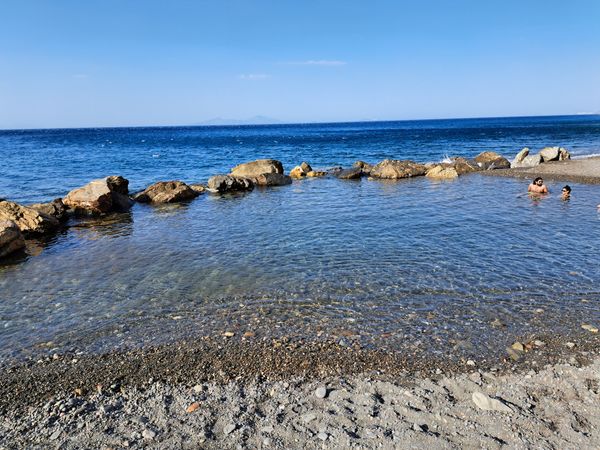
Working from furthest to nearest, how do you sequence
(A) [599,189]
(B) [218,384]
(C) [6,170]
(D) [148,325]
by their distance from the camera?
(C) [6,170] → (A) [599,189] → (D) [148,325] → (B) [218,384]

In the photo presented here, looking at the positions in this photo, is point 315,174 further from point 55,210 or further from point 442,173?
point 55,210

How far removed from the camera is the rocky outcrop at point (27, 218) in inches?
707

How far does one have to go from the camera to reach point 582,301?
32.2ft

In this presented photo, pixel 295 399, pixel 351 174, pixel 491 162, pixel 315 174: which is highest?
pixel 491 162

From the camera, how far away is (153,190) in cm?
2652

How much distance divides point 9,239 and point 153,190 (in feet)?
38.7

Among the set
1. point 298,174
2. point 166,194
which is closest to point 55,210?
point 166,194

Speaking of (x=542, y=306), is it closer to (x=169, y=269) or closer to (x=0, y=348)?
(x=169, y=269)

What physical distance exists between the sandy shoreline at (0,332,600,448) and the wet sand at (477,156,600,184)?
993 inches

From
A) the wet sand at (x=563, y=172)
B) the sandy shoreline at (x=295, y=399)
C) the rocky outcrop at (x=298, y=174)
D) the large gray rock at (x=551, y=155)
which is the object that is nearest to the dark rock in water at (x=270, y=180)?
the rocky outcrop at (x=298, y=174)

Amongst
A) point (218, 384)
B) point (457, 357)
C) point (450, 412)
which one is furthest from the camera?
point (457, 357)

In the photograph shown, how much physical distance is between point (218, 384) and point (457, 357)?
454cm

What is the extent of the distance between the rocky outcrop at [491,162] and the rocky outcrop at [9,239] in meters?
34.7

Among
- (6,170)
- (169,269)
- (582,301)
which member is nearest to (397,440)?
(582,301)
